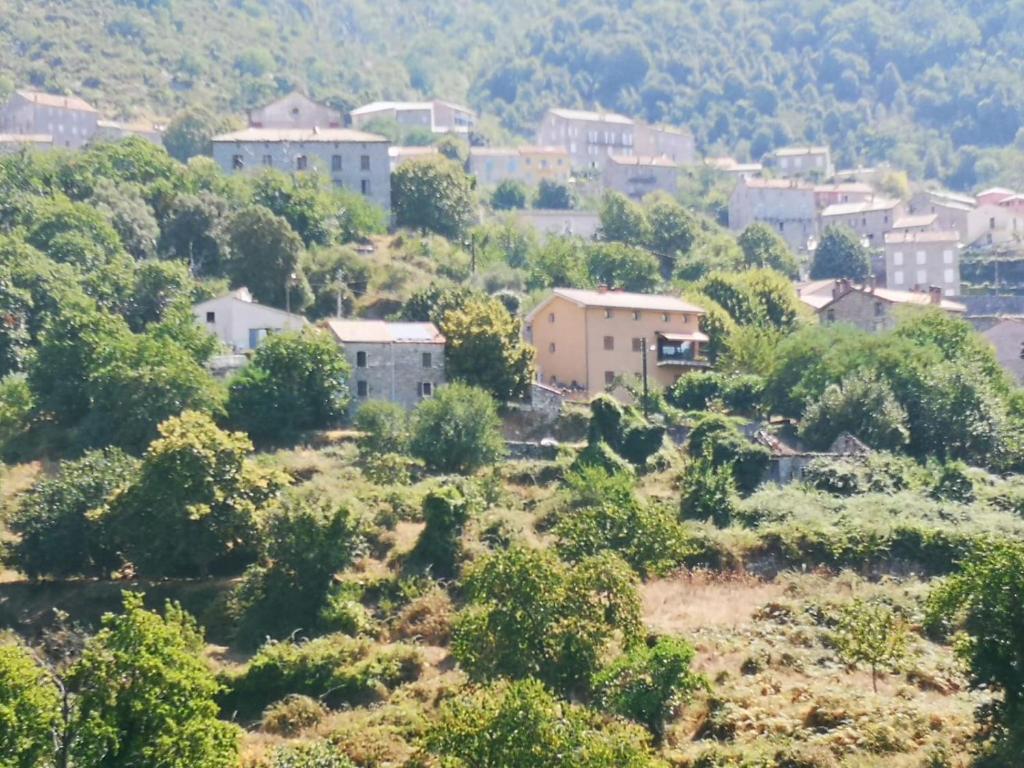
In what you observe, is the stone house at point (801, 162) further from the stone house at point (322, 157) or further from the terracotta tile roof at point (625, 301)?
the terracotta tile roof at point (625, 301)

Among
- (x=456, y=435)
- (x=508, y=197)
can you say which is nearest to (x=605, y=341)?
(x=456, y=435)

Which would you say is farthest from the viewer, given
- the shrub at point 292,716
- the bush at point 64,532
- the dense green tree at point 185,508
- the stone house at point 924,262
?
the stone house at point 924,262

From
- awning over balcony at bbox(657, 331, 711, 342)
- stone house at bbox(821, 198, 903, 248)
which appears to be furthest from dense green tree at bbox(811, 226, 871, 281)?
awning over balcony at bbox(657, 331, 711, 342)

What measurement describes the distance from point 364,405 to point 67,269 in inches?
656

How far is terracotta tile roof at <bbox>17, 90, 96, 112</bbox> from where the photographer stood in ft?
431

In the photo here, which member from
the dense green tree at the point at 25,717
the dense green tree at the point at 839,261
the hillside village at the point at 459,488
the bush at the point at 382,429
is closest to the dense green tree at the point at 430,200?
the hillside village at the point at 459,488

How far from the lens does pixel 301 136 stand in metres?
102

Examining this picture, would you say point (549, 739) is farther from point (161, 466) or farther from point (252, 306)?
point (252, 306)

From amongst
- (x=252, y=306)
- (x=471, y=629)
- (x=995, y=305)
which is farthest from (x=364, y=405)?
(x=995, y=305)

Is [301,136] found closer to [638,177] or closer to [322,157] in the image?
[322,157]

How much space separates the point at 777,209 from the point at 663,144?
3317 cm

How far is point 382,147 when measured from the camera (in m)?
99.9

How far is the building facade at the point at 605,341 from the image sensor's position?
2950 inches

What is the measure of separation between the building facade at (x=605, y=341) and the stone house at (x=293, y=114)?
4204 cm
